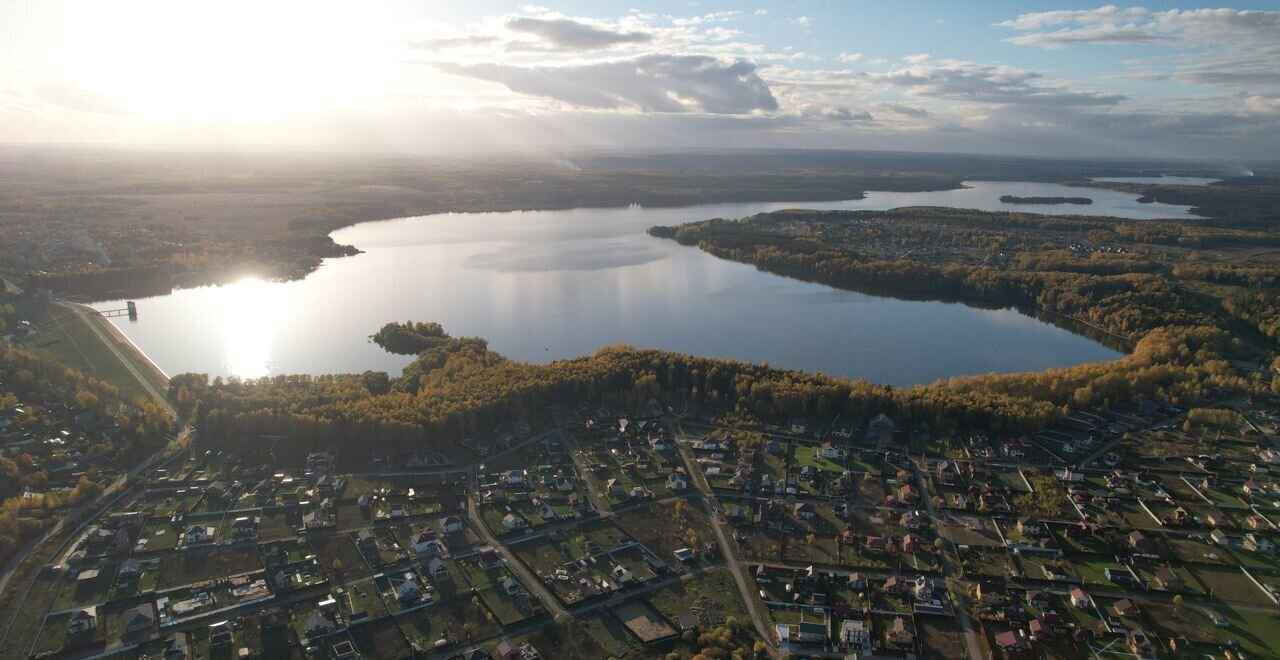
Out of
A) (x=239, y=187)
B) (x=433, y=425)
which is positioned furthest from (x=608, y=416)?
(x=239, y=187)

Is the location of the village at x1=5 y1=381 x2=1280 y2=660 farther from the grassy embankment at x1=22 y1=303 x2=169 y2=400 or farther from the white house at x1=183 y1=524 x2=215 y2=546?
the grassy embankment at x1=22 y1=303 x2=169 y2=400

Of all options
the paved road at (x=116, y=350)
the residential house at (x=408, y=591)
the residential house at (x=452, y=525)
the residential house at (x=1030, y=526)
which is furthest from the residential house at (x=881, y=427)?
the paved road at (x=116, y=350)

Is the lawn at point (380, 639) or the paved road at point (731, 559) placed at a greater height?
the paved road at point (731, 559)

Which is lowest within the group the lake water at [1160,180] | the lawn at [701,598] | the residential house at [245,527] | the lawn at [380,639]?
the lawn at [380,639]

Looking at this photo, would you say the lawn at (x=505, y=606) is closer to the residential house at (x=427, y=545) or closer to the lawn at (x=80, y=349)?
the residential house at (x=427, y=545)

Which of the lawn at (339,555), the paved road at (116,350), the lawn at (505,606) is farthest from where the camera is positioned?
the paved road at (116,350)

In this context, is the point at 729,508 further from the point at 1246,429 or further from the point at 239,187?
the point at 239,187

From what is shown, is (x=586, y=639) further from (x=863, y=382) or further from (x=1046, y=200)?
(x=1046, y=200)

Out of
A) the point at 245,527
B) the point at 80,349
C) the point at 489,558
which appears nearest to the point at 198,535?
the point at 245,527

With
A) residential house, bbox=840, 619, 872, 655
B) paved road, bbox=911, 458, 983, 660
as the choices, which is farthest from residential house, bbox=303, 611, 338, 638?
paved road, bbox=911, 458, 983, 660
